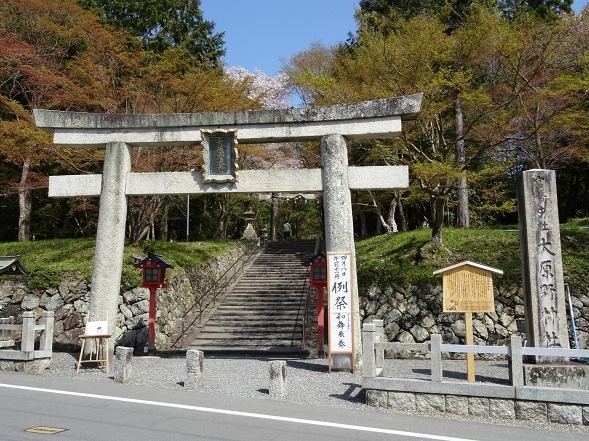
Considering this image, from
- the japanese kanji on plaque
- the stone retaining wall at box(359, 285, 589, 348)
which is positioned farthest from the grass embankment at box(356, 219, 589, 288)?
the japanese kanji on plaque

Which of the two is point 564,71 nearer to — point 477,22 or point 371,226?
point 477,22

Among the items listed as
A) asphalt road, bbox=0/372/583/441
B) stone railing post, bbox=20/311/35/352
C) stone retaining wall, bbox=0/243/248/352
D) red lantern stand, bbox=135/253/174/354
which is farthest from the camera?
stone retaining wall, bbox=0/243/248/352

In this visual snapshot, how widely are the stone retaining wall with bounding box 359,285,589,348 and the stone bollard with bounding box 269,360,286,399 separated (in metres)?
6.64

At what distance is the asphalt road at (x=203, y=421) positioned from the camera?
6.25m

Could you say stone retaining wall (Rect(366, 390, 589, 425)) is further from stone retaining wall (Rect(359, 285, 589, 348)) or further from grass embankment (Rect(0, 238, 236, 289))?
grass embankment (Rect(0, 238, 236, 289))

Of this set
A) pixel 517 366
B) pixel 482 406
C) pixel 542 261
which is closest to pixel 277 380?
pixel 482 406

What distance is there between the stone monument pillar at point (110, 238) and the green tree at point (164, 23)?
654 inches

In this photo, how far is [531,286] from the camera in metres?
8.74

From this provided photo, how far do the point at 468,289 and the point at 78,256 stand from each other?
14402 millimetres

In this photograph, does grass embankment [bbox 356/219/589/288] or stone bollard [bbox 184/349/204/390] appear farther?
grass embankment [bbox 356/219/589/288]

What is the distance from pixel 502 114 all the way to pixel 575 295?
625 centimetres

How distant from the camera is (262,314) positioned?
16641 millimetres

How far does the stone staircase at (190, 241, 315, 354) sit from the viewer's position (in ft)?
47.7

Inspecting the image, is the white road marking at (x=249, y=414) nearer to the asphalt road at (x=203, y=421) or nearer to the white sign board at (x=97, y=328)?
the asphalt road at (x=203, y=421)
